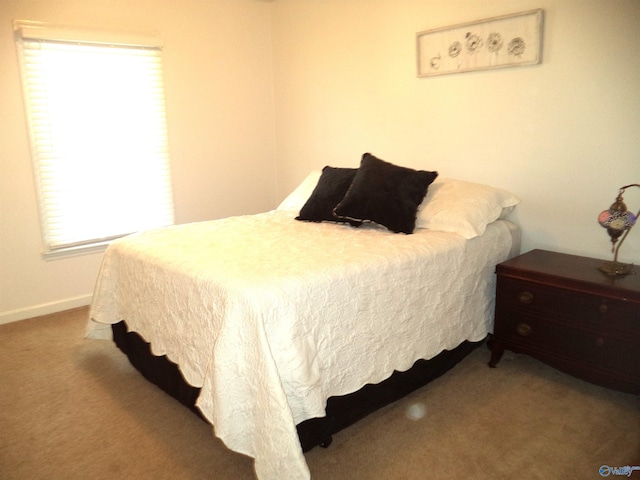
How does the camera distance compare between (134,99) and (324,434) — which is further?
(134,99)

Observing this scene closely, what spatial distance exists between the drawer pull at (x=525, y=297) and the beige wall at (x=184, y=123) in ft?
8.95

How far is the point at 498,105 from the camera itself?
285cm

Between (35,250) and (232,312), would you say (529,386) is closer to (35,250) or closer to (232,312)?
(232,312)

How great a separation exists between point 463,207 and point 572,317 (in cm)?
77

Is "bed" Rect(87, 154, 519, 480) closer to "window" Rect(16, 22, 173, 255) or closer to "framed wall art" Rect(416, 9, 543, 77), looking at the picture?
"framed wall art" Rect(416, 9, 543, 77)

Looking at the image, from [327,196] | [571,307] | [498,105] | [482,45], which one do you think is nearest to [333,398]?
[571,307]

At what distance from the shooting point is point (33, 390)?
2395 mm

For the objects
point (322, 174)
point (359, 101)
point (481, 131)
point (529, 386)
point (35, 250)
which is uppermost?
point (359, 101)

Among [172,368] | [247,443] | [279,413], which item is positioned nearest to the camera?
[279,413]

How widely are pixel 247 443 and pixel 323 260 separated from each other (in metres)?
0.78

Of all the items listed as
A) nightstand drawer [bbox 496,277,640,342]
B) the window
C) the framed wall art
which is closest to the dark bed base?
nightstand drawer [bbox 496,277,640,342]

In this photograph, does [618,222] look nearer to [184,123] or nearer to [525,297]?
[525,297]

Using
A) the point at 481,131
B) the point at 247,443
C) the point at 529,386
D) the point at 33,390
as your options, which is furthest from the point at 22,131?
the point at 529,386

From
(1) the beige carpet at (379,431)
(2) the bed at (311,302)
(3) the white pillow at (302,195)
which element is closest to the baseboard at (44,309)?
(1) the beige carpet at (379,431)
